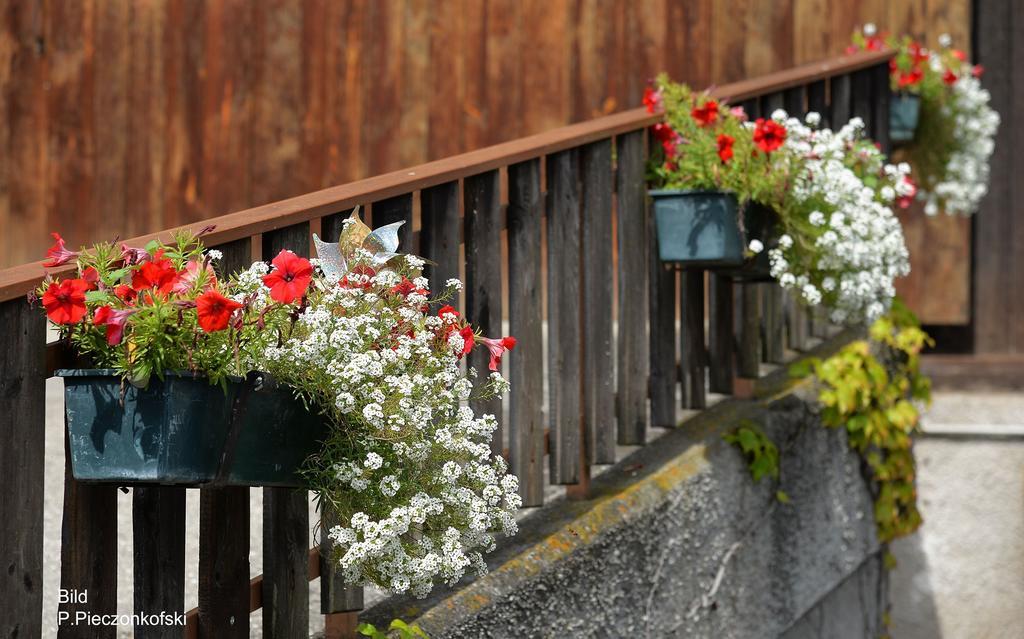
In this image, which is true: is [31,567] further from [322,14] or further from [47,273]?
[322,14]

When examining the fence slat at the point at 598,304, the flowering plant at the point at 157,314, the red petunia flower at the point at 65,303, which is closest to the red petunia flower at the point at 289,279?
the flowering plant at the point at 157,314

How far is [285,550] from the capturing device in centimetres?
263

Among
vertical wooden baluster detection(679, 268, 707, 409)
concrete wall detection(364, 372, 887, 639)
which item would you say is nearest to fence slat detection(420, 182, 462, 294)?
concrete wall detection(364, 372, 887, 639)

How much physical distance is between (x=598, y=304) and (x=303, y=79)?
295 centimetres

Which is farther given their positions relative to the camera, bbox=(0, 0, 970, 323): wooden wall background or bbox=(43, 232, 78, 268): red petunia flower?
bbox=(0, 0, 970, 323): wooden wall background

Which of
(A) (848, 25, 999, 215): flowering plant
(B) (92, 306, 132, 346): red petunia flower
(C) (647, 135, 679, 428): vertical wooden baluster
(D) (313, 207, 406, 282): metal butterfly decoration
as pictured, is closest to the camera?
(B) (92, 306, 132, 346): red petunia flower

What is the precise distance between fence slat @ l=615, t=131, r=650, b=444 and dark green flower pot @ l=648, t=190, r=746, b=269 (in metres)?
0.06

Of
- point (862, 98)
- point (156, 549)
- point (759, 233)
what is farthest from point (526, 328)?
point (862, 98)

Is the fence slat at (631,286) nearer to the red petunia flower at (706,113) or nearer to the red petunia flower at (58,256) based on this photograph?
the red petunia flower at (706,113)

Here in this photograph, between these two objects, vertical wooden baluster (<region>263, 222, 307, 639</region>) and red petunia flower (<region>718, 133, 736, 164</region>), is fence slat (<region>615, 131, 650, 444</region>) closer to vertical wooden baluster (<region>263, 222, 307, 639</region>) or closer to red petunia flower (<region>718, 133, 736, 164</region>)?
red petunia flower (<region>718, 133, 736, 164</region>)

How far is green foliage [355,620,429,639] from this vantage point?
8.83 ft

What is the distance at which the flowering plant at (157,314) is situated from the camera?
200 cm

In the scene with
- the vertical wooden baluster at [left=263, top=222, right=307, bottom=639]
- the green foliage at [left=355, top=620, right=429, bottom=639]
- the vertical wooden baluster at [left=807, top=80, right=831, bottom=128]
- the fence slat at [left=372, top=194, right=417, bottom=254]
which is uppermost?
the vertical wooden baluster at [left=807, top=80, right=831, bottom=128]

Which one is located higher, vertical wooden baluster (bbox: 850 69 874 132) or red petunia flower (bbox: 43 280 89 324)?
vertical wooden baluster (bbox: 850 69 874 132)
